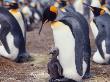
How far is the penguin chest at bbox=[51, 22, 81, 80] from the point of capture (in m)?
6.11

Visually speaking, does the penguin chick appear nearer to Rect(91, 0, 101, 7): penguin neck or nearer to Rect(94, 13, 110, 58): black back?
Rect(94, 13, 110, 58): black back

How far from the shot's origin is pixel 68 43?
613 centimetres

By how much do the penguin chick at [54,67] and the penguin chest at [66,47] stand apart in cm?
6

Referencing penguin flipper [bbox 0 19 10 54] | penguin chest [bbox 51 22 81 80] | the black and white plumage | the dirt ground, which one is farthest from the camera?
penguin flipper [bbox 0 19 10 54]

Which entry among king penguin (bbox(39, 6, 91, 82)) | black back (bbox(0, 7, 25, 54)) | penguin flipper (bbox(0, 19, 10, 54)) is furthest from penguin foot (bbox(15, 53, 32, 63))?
king penguin (bbox(39, 6, 91, 82))

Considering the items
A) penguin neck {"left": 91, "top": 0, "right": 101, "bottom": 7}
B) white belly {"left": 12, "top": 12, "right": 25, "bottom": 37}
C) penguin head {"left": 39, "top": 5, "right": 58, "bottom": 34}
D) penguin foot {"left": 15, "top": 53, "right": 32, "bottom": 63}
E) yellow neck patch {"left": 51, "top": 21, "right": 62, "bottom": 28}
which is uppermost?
penguin head {"left": 39, "top": 5, "right": 58, "bottom": 34}

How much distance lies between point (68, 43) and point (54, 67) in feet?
1.27

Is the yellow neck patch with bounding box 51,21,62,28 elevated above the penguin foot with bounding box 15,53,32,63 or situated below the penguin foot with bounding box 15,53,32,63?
above

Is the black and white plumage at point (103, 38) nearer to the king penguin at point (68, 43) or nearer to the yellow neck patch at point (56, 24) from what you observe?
the king penguin at point (68, 43)

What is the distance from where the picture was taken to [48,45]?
35.3 ft

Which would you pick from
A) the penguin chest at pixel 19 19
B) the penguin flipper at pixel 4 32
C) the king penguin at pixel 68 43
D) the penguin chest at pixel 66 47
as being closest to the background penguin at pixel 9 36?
the penguin flipper at pixel 4 32

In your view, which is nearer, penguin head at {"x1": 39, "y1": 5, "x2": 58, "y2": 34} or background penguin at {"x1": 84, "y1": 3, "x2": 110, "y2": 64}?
penguin head at {"x1": 39, "y1": 5, "x2": 58, "y2": 34}

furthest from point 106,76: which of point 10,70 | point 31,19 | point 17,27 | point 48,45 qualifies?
point 31,19

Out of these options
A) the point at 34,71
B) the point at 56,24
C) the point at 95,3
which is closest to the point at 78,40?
the point at 56,24
